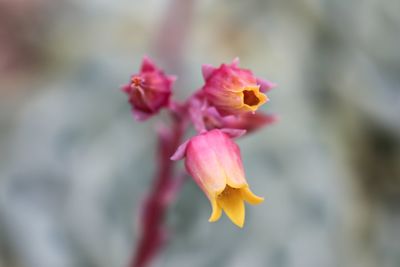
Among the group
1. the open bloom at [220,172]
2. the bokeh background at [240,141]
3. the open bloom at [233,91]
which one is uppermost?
the bokeh background at [240,141]

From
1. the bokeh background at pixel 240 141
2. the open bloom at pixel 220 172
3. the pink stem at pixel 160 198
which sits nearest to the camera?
the open bloom at pixel 220 172

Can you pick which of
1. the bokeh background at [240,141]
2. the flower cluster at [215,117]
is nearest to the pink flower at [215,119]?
the flower cluster at [215,117]

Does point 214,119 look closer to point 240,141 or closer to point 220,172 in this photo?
point 220,172

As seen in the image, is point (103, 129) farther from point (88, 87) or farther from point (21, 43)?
point (21, 43)

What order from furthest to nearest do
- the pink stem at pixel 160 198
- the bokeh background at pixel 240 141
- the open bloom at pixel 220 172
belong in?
1. the bokeh background at pixel 240 141
2. the pink stem at pixel 160 198
3. the open bloom at pixel 220 172

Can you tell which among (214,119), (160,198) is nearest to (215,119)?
(214,119)

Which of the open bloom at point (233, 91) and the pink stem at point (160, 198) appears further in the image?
the pink stem at point (160, 198)

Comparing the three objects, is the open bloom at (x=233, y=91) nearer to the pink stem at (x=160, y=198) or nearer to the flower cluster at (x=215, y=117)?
the flower cluster at (x=215, y=117)
